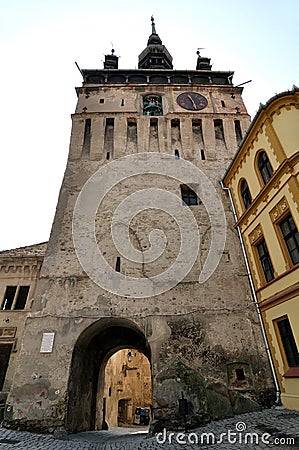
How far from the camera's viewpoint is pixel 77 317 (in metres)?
10.4

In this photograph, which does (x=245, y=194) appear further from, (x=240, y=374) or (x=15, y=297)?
(x=15, y=297)

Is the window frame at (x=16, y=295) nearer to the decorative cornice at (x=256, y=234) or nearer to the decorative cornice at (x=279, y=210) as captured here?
the decorative cornice at (x=256, y=234)

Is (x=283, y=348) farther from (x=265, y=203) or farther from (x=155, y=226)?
(x=155, y=226)

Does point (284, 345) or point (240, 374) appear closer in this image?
point (284, 345)

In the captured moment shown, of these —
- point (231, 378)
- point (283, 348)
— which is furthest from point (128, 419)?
point (283, 348)

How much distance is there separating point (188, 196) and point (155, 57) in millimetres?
18369

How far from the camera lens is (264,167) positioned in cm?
1055

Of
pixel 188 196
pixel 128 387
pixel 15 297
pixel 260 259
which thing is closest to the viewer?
pixel 260 259

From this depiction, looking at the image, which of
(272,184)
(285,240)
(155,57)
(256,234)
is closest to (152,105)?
(155,57)

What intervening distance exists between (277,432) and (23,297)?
1144 cm

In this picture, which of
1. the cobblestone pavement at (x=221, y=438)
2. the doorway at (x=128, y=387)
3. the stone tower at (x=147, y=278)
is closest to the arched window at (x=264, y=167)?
the stone tower at (x=147, y=278)

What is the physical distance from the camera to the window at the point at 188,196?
46.8ft

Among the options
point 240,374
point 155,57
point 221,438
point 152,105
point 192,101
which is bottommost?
point 221,438

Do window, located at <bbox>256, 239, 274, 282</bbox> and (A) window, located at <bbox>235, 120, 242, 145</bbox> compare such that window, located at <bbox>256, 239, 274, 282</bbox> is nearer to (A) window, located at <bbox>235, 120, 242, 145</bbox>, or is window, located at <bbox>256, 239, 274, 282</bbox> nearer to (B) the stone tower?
(B) the stone tower
